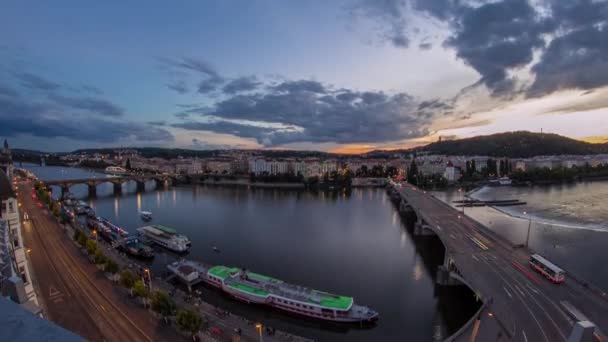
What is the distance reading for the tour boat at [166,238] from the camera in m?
11.2

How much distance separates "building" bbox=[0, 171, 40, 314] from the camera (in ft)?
6.11

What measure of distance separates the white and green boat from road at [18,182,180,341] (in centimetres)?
233

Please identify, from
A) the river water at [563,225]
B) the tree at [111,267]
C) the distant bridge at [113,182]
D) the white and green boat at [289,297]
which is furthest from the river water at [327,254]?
the river water at [563,225]

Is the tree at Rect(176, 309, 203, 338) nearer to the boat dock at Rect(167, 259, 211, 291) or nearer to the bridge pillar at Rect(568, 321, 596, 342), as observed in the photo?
the boat dock at Rect(167, 259, 211, 291)

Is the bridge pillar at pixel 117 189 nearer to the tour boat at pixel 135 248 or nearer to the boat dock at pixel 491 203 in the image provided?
the tour boat at pixel 135 248

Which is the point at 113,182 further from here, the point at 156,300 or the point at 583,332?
the point at 583,332

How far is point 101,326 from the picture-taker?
5441 millimetres

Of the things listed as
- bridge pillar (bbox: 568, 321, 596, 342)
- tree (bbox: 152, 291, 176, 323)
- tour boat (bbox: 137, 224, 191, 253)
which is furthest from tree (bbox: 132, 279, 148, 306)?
bridge pillar (bbox: 568, 321, 596, 342)

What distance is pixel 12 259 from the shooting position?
12.2 ft

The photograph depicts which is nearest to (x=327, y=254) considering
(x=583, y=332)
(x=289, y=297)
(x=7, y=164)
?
(x=289, y=297)

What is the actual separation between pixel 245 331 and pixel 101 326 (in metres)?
2.61

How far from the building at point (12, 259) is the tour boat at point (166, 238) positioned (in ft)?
17.2

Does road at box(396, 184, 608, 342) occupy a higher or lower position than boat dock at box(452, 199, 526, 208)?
higher

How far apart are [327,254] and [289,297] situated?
4046 mm
